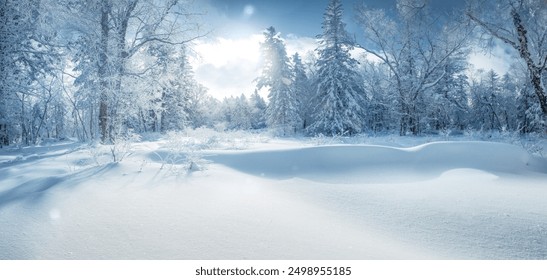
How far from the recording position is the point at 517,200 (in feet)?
9.82

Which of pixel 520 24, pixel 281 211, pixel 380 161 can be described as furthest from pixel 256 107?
pixel 281 211

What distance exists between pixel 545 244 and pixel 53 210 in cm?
421

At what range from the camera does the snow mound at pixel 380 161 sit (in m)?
4.44

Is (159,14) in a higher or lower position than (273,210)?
higher

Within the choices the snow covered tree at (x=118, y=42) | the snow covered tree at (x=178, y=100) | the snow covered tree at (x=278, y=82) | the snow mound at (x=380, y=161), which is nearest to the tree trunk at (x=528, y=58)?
the snow mound at (x=380, y=161)

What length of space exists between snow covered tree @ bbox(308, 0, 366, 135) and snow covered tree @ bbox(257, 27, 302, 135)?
642cm

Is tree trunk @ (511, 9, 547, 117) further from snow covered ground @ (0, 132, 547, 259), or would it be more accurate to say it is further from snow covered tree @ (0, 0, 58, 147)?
snow covered tree @ (0, 0, 58, 147)

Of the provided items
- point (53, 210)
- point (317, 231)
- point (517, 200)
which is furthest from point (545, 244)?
point (53, 210)

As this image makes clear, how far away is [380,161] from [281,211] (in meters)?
2.80

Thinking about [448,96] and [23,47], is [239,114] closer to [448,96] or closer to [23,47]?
[448,96]

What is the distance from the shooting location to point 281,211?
277cm

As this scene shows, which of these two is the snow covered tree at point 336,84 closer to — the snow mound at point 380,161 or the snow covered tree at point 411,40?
the snow covered tree at point 411,40

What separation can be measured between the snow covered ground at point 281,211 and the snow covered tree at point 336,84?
15628mm
